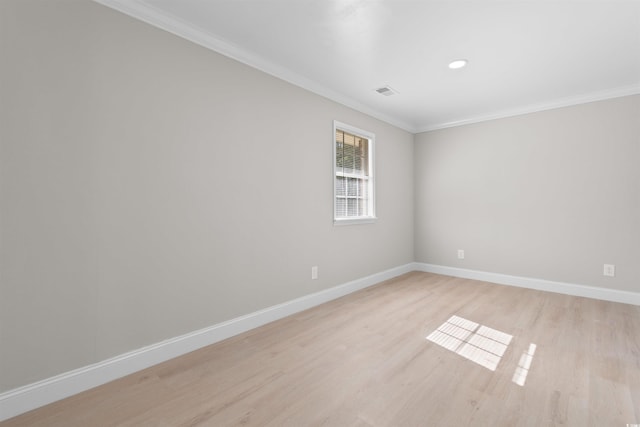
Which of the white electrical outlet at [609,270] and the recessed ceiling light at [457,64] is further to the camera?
the white electrical outlet at [609,270]

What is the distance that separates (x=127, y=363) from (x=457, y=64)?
376cm

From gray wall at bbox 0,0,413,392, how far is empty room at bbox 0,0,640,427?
0.5 inches

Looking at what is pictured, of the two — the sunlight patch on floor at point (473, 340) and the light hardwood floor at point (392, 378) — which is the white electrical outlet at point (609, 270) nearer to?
the light hardwood floor at point (392, 378)

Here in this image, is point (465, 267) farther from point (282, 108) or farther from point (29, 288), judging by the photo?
point (29, 288)

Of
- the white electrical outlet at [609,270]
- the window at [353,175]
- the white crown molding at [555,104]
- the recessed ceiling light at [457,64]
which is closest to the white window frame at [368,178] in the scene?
the window at [353,175]

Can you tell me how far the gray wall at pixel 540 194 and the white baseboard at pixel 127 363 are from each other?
297 centimetres

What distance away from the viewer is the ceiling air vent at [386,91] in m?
3.47

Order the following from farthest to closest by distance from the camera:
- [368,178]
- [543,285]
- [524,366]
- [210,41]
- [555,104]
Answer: [368,178], [543,285], [555,104], [210,41], [524,366]

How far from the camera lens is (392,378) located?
6.26ft

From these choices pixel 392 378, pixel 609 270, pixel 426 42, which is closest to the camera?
pixel 392 378

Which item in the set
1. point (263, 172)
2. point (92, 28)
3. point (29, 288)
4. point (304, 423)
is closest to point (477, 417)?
point (304, 423)

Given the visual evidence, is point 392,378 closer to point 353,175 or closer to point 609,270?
point 353,175

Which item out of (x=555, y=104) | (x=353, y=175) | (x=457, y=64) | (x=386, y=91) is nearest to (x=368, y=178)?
(x=353, y=175)

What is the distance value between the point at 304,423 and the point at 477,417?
36.4 inches
